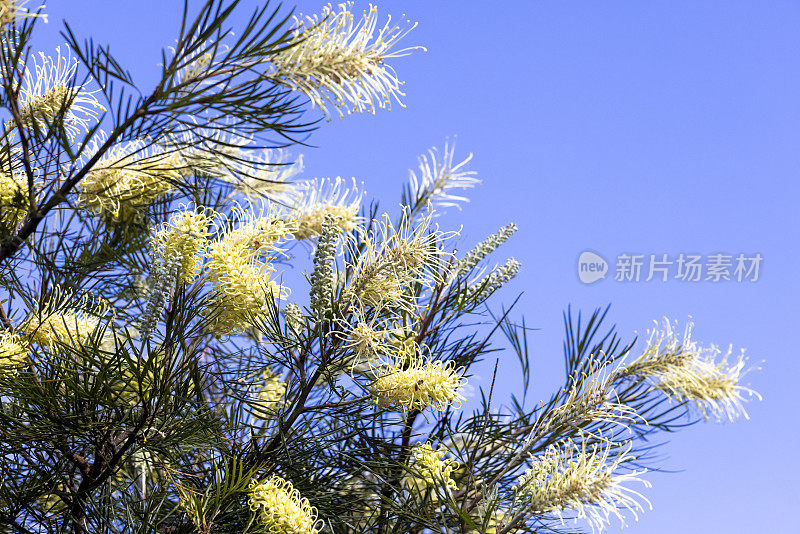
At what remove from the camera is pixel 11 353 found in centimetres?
94

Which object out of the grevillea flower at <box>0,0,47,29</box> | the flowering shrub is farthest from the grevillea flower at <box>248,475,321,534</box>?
the grevillea flower at <box>0,0,47,29</box>

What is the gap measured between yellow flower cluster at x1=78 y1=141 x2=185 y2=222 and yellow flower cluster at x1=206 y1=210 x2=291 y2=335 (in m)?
0.18

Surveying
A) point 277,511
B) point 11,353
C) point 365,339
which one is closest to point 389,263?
point 365,339

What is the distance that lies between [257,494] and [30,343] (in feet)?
1.17

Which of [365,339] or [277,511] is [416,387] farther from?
[277,511]

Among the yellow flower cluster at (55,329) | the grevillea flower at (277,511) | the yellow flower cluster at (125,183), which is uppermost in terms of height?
the yellow flower cluster at (125,183)

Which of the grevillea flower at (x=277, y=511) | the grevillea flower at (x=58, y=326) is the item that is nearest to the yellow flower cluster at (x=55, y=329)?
the grevillea flower at (x=58, y=326)

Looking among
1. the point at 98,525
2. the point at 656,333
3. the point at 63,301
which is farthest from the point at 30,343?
the point at 656,333

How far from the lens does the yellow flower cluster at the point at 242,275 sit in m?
0.85

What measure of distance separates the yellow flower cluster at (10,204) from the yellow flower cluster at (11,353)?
137mm

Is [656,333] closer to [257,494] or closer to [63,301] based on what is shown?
[257,494]

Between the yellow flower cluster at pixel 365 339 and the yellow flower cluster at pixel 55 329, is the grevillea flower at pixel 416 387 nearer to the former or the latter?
the yellow flower cluster at pixel 365 339

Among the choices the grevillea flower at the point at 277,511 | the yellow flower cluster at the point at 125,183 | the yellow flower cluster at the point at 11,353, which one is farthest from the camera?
the yellow flower cluster at the point at 125,183

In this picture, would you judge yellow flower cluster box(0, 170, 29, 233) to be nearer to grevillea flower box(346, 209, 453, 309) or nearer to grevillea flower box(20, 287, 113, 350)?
grevillea flower box(20, 287, 113, 350)
